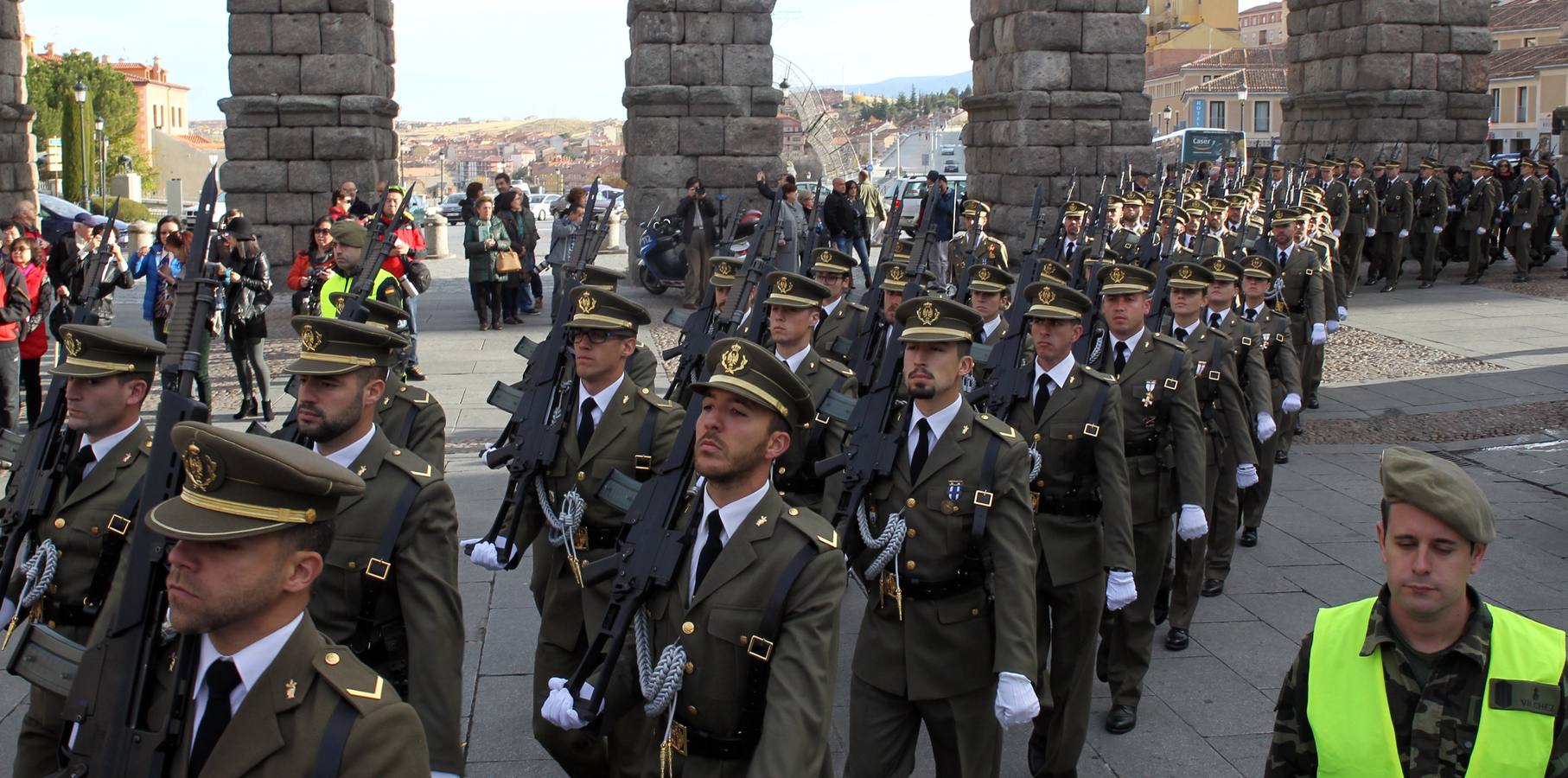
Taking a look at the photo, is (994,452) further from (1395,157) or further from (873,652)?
(1395,157)

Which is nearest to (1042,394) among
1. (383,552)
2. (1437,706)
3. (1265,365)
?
(383,552)

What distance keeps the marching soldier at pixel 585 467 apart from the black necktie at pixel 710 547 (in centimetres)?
118

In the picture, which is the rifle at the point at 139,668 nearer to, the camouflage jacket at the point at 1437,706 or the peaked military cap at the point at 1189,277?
the camouflage jacket at the point at 1437,706

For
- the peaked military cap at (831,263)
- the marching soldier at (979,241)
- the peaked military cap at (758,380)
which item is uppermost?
the marching soldier at (979,241)

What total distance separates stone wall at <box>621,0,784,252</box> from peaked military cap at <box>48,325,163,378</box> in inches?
559

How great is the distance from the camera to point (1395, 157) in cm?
2192

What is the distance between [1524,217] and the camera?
21.0 meters

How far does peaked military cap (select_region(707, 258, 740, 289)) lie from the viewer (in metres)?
8.38

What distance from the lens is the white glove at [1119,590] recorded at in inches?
211

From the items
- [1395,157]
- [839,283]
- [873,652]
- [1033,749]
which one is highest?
[1395,157]

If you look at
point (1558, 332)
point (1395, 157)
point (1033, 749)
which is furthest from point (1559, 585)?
point (1395, 157)

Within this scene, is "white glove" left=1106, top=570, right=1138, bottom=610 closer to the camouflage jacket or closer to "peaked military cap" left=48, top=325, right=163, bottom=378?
the camouflage jacket

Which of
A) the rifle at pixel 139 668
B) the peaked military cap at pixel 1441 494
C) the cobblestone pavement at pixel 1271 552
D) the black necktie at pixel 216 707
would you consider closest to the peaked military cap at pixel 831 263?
the cobblestone pavement at pixel 1271 552

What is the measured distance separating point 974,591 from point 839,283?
4621 mm
